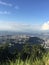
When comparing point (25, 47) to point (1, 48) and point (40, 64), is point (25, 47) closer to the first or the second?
point (1, 48)

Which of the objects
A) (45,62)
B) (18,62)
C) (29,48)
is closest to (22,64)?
(18,62)

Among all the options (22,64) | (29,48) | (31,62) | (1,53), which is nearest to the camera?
(22,64)

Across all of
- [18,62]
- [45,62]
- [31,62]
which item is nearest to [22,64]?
[18,62]

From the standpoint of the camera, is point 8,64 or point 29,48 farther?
point 29,48

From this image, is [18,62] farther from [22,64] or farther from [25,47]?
[25,47]

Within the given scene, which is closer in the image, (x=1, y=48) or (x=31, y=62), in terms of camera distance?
(x=31, y=62)

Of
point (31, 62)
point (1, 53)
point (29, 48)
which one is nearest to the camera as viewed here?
point (31, 62)

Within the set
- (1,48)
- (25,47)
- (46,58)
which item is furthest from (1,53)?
(46,58)

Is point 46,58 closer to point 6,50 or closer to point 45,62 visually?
point 45,62

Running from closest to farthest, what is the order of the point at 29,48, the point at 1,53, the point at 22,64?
the point at 22,64, the point at 1,53, the point at 29,48
